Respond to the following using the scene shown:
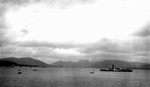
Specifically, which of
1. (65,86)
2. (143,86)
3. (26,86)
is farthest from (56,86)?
(143,86)

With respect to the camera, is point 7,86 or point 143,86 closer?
point 7,86

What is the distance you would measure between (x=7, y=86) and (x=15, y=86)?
3044mm

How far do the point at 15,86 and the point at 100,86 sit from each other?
35.2 meters

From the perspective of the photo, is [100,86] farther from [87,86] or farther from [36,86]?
[36,86]

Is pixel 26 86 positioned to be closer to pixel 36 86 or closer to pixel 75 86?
pixel 36 86

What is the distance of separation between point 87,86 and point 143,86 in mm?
26452

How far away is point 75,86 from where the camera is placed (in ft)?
263

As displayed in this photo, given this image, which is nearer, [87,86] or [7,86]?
[7,86]

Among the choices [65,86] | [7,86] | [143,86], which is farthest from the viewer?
[143,86]

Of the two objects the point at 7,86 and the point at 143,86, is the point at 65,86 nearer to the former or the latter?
the point at 7,86

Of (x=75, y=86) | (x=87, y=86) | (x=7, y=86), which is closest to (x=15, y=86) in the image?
(x=7, y=86)

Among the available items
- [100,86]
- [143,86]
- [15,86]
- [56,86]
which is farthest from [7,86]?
[143,86]

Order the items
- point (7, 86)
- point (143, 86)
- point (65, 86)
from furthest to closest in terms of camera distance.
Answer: point (143, 86) < point (65, 86) < point (7, 86)

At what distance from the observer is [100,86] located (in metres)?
80.4
